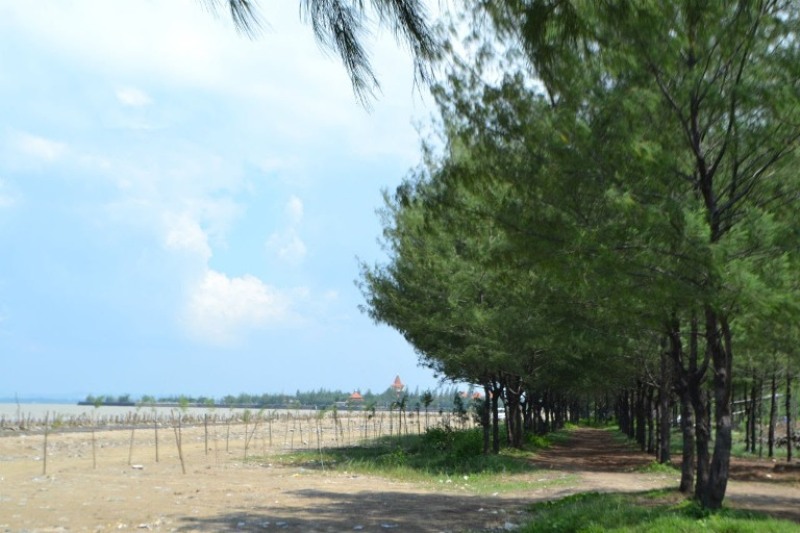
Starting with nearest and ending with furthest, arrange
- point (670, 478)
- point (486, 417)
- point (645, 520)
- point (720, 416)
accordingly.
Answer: point (645, 520) < point (720, 416) < point (670, 478) < point (486, 417)

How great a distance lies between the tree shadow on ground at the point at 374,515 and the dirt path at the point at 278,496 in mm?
19

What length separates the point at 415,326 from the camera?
24.2m

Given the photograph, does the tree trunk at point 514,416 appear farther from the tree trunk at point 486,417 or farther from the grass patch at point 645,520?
the grass patch at point 645,520

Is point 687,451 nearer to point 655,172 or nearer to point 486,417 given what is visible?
point 655,172

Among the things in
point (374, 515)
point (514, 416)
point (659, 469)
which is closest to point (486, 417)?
point (514, 416)

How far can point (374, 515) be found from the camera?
545 inches

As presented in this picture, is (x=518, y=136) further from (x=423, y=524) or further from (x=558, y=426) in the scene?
(x=558, y=426)

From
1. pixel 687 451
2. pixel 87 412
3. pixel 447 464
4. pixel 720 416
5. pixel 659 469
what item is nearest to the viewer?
pixel 720 416

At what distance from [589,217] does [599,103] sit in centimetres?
154

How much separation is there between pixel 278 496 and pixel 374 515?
137 inches

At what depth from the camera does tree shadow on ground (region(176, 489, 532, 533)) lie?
40.7ft

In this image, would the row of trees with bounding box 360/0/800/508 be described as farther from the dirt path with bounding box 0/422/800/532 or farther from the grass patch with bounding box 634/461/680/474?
the grass patch with bounding box 634/461/680/474

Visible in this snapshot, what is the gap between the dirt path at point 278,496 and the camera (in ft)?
41.9

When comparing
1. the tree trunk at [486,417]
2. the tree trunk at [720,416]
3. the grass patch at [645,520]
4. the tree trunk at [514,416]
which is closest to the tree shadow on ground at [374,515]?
the grass patch at [645,520]
